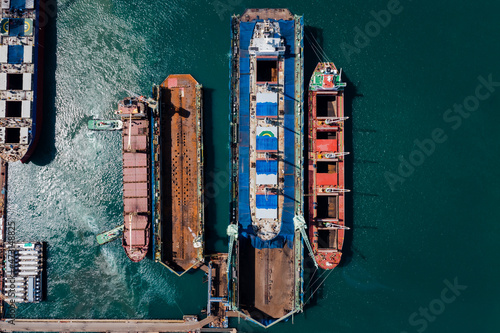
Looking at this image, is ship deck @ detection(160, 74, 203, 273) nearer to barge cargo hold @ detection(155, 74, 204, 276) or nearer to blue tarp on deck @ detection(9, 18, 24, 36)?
barge cargo hold @ detection(155, 74, 204, 276)

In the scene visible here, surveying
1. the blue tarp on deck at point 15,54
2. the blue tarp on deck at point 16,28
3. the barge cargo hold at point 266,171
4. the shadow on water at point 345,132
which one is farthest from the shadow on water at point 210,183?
the blue tarp on deck at point 16,28

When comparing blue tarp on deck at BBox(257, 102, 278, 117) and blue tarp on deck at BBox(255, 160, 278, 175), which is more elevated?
blue tarp on deck at BBox(257, 102, 278, 117)

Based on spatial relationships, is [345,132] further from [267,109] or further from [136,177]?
[136,177]

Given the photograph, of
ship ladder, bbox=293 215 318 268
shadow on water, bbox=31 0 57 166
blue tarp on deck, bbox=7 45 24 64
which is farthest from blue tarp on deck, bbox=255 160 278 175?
blue tarp on deck, bbox=7 45 24 64

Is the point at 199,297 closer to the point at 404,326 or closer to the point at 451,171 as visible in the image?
the point at 404,326

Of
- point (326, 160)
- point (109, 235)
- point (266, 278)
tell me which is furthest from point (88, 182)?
point (326, 160)

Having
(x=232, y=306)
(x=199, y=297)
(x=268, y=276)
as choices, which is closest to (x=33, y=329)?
(x=199, y=297)
